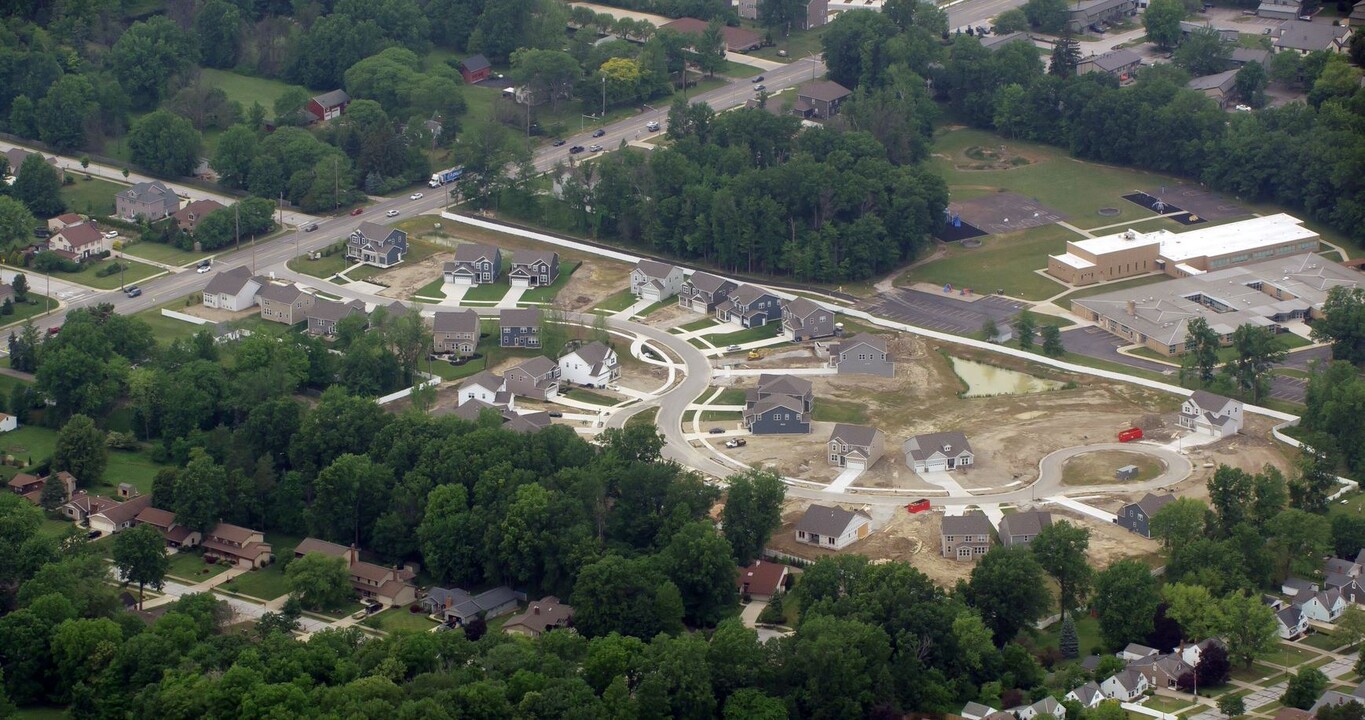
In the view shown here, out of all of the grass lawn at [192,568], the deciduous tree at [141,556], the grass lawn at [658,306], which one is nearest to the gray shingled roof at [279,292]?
the grass lawn at [658,306]

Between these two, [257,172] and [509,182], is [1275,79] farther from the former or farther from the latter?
[257,172]

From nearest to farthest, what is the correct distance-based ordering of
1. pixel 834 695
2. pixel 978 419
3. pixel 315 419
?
1. pixel 834 695
2. pixel 315 419
3. pixel 978 419

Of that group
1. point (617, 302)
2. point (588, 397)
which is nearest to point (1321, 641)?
point (588, 397)

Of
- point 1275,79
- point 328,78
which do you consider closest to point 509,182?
point 328,78

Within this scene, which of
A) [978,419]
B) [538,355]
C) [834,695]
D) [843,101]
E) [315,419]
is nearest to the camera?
[834,695]

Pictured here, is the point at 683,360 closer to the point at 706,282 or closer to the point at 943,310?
the point at 706,282

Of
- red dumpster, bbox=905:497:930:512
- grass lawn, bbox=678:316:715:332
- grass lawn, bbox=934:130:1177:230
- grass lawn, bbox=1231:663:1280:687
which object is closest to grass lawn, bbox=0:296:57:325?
grass lawn, bbox=678:316:715:332
